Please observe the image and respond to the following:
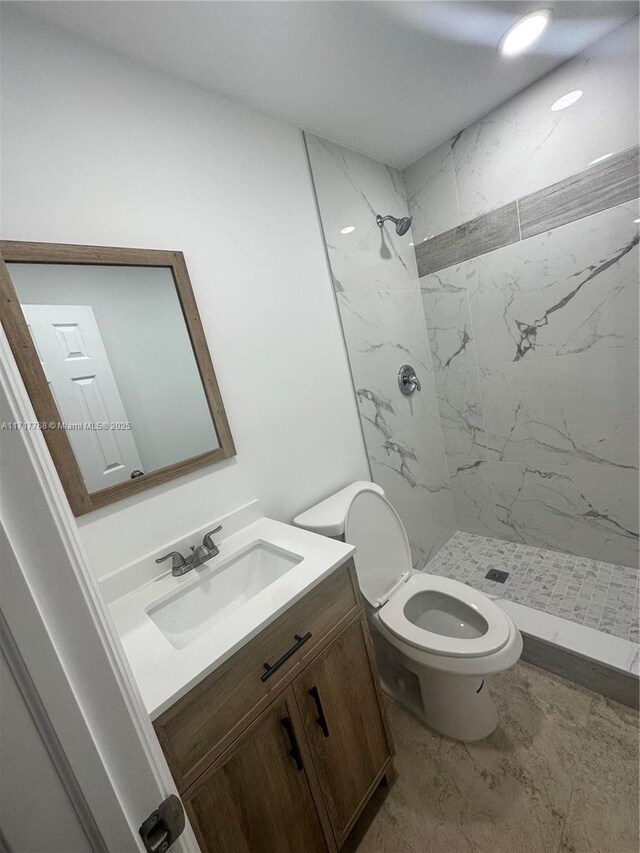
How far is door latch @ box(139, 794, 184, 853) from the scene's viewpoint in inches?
15.5

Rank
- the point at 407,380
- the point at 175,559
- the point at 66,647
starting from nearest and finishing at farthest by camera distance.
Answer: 1. the point at 66,647
2. the point at 175,559
3. the point at 407,380

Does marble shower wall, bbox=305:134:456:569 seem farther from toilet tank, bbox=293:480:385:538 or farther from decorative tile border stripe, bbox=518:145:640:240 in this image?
decorative tile border stripe, bbox=518:145:640:240

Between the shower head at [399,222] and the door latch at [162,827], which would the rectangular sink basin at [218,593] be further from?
the shower head at [399,222]

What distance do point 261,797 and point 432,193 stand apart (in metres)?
2.56

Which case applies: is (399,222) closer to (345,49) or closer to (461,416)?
(345,49)

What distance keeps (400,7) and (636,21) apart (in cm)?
100

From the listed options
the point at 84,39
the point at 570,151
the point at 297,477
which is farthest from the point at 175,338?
the point at 570,151

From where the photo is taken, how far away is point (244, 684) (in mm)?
804

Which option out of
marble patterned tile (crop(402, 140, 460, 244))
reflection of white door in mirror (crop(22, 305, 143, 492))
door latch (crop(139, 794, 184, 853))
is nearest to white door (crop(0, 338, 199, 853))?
door latch (crop(139, 794, 184, 853))

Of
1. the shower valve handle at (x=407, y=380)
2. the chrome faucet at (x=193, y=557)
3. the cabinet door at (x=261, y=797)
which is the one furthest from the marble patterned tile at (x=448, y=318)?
the cabinet door at (x=261, y=797)

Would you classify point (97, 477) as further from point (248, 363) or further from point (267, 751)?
point (267, 751)

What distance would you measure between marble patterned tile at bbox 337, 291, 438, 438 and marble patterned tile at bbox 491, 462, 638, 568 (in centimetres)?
66

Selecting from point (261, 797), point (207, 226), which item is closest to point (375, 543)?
point (261, 797)

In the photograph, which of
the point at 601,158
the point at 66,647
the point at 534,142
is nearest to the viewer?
the point at 66,647
